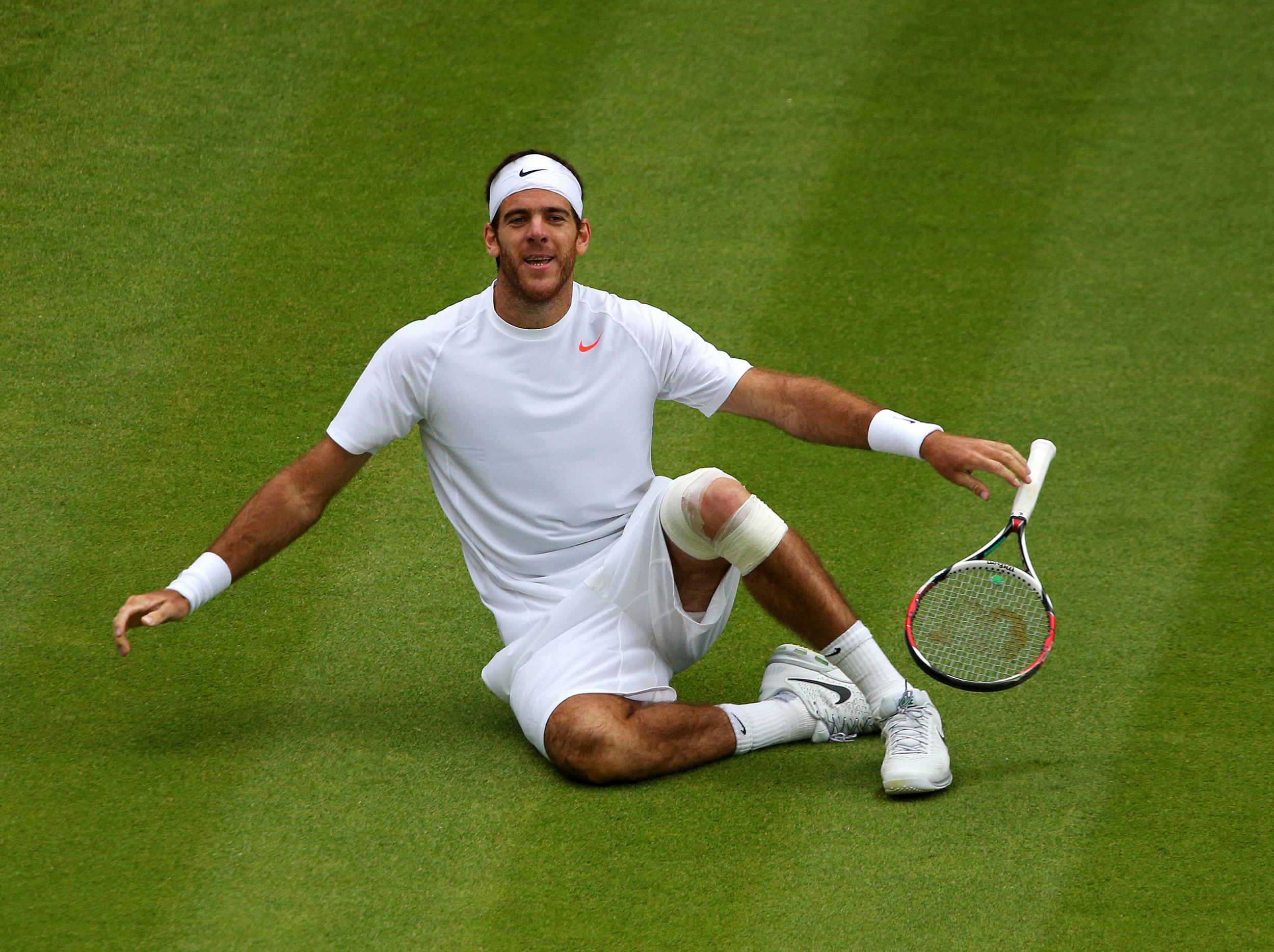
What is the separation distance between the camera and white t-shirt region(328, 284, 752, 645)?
4461 millimetres

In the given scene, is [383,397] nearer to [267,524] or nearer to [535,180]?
[267,524]

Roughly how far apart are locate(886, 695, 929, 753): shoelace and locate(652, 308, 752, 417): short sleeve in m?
1.01

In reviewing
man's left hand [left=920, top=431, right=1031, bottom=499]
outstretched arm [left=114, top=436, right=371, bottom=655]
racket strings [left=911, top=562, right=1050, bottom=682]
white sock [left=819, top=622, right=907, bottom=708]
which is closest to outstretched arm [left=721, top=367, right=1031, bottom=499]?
man's left hand [left=920, top=431, right=1031, bottom=499]

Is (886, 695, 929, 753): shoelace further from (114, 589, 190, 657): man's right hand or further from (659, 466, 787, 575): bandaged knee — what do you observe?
(114, 589, 190, 657): man's right hand

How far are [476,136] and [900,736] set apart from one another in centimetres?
379

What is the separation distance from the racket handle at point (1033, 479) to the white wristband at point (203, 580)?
2.08m

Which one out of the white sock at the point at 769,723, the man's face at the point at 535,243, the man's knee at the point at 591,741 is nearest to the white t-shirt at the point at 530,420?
the man's face at the point at 535,243

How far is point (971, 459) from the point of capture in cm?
423

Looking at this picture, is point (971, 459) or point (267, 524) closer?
point (971, 459)

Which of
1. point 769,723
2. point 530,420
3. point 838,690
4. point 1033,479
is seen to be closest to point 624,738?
point 769,723

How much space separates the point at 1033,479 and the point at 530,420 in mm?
1359

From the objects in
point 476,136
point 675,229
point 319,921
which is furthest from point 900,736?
point 476,136

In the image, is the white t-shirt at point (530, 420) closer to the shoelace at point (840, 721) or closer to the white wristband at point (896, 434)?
the white wristband at point (896, 434)

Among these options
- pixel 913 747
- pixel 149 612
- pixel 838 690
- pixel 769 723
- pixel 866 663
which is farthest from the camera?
pixel 838 690
